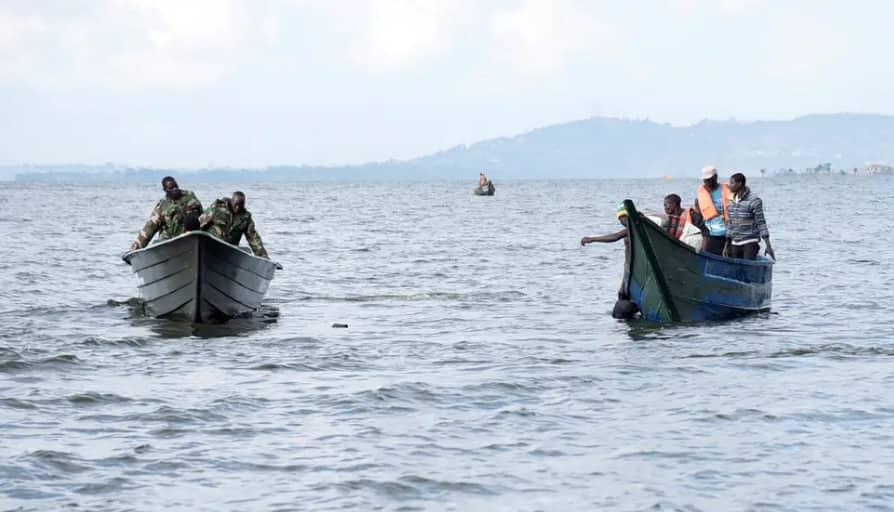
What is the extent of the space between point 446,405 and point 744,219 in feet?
25.9

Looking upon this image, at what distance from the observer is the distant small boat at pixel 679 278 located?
18.3 meters

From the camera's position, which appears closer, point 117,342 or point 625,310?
point 117,342

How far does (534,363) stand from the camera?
15703 millimetres

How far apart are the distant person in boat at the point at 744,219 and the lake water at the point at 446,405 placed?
1.32 m

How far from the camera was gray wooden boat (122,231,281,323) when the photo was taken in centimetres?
1859

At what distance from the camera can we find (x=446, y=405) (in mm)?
12883

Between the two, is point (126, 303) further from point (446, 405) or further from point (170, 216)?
point (446, 405)

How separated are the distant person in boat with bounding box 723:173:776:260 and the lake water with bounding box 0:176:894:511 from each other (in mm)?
1324

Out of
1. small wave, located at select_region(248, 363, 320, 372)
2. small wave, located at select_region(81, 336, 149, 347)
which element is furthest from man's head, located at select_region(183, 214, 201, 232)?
small wave, located at select_region(248, 363, 320, 372)

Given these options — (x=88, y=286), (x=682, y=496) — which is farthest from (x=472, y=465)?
(x=88, y=286)

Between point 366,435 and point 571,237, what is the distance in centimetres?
4027

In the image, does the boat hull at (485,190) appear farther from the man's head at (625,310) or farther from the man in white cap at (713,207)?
the man in white cap at (713,207)

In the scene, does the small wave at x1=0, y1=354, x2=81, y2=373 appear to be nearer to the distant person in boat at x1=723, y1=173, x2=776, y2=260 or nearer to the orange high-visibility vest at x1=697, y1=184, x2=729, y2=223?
the orange high-visibility vest at x1=697, y1=184, x2=729, y2=223

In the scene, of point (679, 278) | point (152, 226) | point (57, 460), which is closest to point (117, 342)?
point (152, 226)
